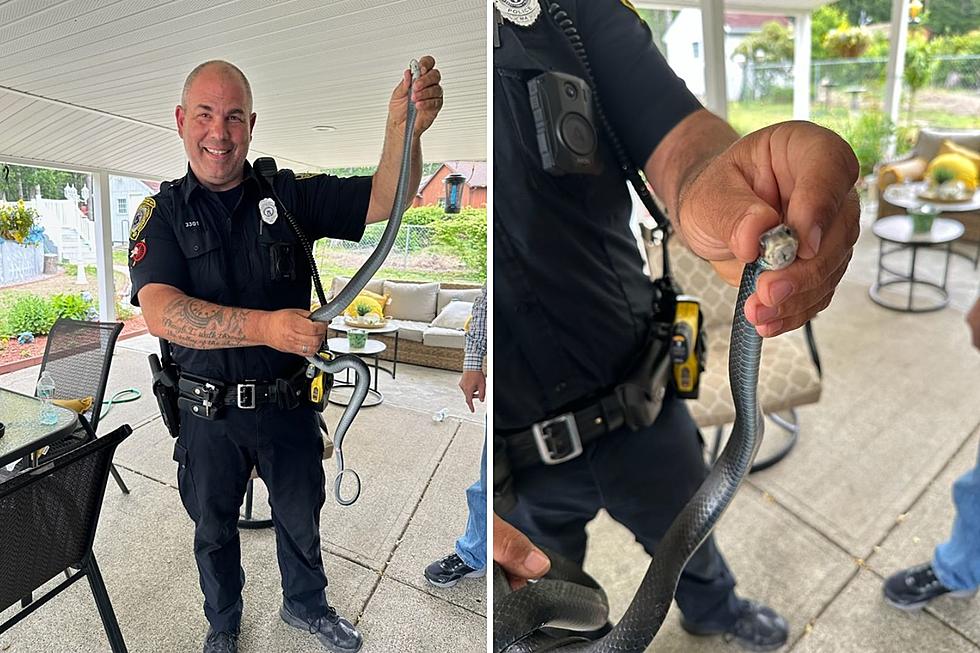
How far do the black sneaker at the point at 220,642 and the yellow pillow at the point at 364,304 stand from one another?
0.83ft

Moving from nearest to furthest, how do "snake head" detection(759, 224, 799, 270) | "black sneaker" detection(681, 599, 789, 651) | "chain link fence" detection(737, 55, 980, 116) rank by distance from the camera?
"snake head" detection(759, 224, 799, 270)
"chain link fence" detection(737, 55, 980, 116)
"black sneaker" detection(681, 599, 789, 651)

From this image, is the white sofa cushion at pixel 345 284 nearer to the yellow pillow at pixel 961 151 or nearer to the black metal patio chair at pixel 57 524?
the black metal patio chair at pixel 57 524

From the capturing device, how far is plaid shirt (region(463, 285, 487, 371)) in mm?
382

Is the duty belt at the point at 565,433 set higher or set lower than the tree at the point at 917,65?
lower

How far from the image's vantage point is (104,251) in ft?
1.30

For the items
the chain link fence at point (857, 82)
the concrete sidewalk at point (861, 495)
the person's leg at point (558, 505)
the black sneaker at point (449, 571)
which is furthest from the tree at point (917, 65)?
the black sneaker at point (449, 571)

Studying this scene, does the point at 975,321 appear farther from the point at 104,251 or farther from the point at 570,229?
the point at 104,251

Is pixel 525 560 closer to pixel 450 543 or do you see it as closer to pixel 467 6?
pixel 450 543

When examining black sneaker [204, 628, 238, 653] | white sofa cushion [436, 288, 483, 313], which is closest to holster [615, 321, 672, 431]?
white sofa cushion [436, 288, 483, 313]

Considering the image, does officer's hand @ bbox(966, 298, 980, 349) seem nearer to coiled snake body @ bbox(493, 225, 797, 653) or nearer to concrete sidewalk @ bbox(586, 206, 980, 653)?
concrete sidewalk @ bbox(586, 206, 980, 653)

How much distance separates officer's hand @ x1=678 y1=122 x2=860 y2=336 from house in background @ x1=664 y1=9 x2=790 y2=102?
129 millimetres

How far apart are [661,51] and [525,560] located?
32cm

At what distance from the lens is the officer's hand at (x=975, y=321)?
0.43 m

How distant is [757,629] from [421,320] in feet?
1.50
